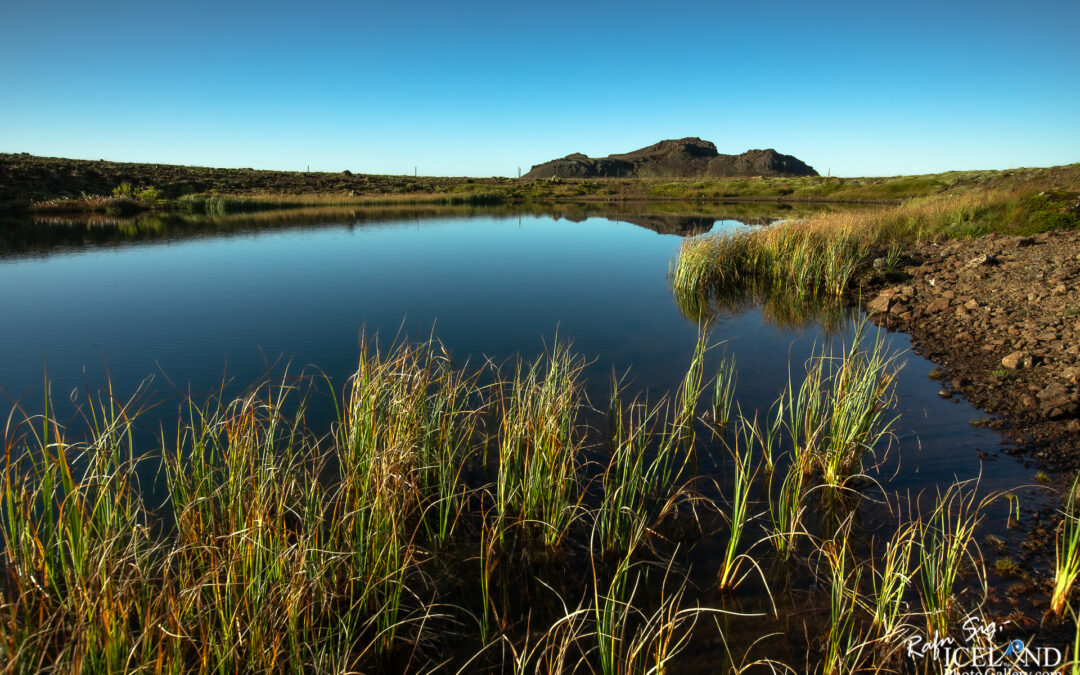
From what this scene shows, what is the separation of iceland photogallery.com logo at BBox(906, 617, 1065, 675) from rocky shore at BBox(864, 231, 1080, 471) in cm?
228

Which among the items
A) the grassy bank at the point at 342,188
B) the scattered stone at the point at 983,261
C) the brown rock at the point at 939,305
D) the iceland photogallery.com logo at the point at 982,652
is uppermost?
the grassy bank at the point at 342,188

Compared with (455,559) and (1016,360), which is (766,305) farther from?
(455,559)

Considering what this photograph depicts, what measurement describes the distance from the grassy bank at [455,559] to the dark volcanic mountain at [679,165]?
119 m

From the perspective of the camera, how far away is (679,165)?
13250 centimetres

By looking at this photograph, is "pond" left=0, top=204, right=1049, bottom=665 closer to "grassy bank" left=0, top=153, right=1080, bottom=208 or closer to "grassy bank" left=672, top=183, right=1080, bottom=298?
"grassy bank" left=672, top=183, right=1080, bottom=298

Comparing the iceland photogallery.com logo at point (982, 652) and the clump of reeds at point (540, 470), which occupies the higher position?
the clump of reeds at point (540, 470)

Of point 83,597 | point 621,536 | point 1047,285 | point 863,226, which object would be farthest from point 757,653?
point 863,226

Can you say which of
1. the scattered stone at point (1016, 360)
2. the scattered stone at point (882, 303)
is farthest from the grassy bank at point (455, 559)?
the scattered stone at point (882, 303)

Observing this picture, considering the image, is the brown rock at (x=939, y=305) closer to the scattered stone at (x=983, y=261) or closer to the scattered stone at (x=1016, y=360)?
the scattered stone at (x=983, y=261)

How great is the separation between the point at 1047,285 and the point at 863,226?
552 centimetres

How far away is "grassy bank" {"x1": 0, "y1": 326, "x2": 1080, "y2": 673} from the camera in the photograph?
2090mm

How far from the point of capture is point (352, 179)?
55.3 m

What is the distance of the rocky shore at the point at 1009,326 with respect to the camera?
4.62m

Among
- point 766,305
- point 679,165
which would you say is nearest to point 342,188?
point 766,305
